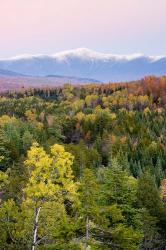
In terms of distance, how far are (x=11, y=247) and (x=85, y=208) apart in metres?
7.61

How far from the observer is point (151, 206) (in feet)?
186

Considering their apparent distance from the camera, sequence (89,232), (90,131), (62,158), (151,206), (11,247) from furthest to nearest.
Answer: (90,131)
(151,206)
(11,247)
(89,232)
(62,158)

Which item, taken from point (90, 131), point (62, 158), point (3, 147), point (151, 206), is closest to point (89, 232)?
point (62, 158)

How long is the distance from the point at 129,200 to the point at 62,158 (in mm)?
21656

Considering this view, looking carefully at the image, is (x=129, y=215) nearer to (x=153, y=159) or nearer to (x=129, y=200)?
(x=129, y=200)

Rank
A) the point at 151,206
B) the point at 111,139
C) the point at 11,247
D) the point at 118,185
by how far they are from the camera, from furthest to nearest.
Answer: the point at 111,139
the point at 151,206
the point at 118,185
the point at 11,247

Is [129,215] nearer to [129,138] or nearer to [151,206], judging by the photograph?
[151,206]

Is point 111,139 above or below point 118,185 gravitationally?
below

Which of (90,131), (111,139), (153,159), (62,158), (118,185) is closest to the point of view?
(62,158)

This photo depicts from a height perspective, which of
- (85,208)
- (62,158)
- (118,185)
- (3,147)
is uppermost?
(62,158)

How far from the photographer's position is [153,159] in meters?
142

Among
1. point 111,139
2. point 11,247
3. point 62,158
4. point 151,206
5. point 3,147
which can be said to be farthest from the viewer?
point 111,139

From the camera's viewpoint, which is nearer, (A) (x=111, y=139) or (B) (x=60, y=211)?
(B) (x=60, y=211)

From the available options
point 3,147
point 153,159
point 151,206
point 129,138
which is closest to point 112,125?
point 129,138
